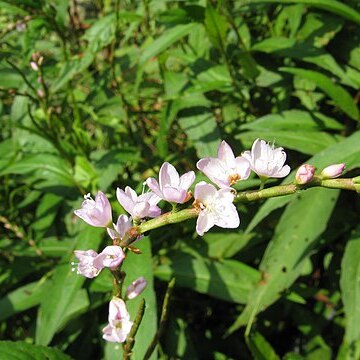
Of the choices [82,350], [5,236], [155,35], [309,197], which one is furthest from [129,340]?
[155,35]

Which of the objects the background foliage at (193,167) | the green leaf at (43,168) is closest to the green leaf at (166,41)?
the background foliage at (193,167)

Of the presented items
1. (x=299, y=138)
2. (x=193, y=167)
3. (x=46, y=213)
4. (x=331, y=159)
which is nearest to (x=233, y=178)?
(x=331, y=159)

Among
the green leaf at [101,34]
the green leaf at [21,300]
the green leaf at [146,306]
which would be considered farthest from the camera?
the green leaf at [101,34]

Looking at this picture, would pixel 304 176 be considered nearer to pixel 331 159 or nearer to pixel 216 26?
pixel 331 159

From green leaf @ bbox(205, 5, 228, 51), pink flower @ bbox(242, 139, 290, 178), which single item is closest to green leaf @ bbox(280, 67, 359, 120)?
green leaf @ bbox(205, 5, 228, 51)

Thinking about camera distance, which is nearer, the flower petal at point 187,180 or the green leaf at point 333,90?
the flower petal at point 187,180

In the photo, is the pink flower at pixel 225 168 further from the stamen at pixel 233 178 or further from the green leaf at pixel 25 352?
the green leaf at pixel 25 352

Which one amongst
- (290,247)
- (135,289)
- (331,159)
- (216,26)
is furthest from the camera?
(216,26)
